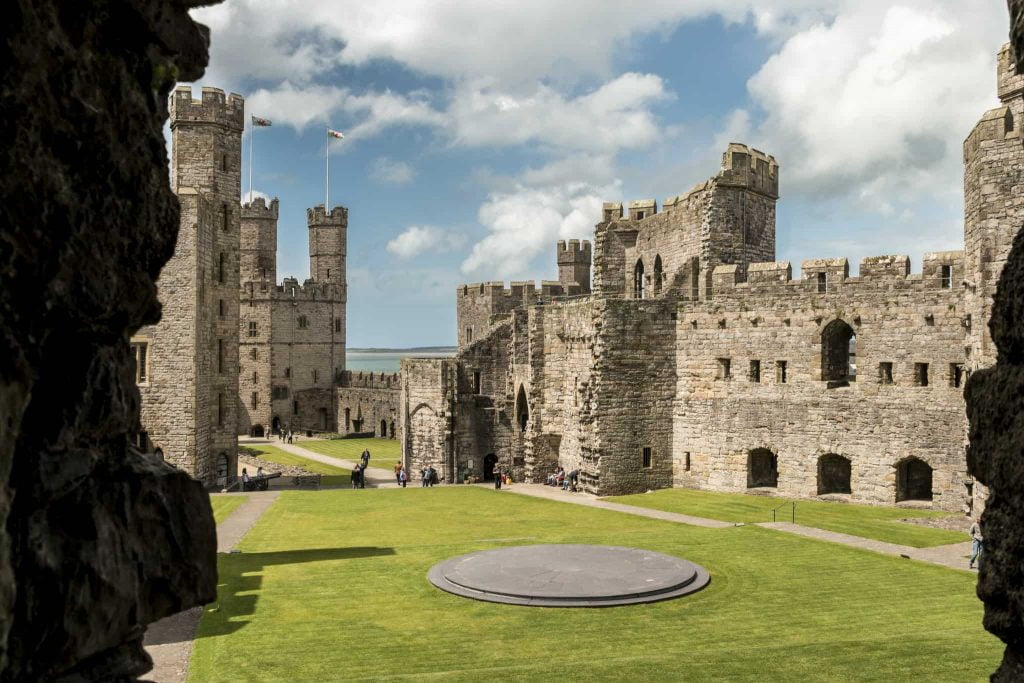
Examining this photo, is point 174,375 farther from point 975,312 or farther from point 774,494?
point 975,312

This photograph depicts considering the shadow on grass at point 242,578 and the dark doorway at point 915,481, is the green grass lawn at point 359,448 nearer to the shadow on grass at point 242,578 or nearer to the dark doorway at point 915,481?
the shadow on grass at point 242,578

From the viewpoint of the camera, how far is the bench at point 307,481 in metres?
37.4

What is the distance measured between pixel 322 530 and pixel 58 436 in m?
20.3

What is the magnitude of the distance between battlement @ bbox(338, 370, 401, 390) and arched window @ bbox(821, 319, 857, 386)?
3735 cm

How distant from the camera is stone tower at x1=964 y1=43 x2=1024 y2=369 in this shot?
65.5 feet

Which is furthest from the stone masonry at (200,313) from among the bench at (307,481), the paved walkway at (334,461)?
the paved walkway at (334,461)

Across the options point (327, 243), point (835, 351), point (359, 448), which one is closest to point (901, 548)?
point (835, 351)

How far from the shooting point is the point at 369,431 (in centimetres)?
6581

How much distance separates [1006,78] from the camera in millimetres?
21141

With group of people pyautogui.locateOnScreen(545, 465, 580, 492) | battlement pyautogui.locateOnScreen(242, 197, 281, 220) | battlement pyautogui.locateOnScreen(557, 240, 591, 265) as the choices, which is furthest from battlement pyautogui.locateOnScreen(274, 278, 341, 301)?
group of people pyautogui.locateOnScreen(545, 465, 580, 492)

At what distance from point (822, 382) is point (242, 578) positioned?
19100mm

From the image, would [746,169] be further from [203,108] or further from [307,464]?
[307,464]

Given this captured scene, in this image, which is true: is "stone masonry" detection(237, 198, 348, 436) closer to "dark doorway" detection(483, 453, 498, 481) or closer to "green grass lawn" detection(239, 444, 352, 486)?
"green grass lawn" detection(239, 444, 352, 486)

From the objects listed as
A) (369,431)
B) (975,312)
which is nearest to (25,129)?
(975,312)
